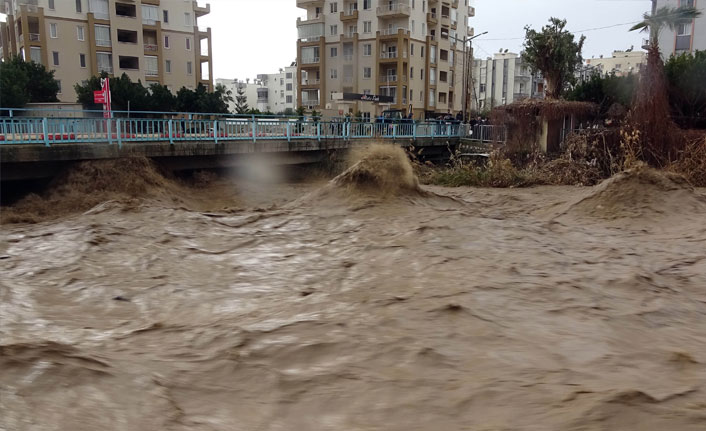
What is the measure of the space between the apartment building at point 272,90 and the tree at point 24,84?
66.9m

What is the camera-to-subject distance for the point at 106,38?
4822 centimetres

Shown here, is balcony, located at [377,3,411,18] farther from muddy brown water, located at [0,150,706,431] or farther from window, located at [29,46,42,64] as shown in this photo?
muddy brown water, located at [0,150,706,431]

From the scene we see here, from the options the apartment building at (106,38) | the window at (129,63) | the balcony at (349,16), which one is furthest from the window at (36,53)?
the balcony at (349,16)

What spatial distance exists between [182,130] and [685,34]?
4005cm

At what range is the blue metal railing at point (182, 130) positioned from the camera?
1656 centimetres

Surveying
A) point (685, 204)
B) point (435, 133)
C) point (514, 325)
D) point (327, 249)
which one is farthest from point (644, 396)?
point (435, 133)

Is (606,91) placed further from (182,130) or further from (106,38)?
(106,38)


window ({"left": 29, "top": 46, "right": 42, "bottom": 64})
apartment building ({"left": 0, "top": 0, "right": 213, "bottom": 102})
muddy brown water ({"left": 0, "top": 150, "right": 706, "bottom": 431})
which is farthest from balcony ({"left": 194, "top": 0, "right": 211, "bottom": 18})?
muddy brown water ({"left": 0, "top": 150, "right": 706, "bottom": 431})

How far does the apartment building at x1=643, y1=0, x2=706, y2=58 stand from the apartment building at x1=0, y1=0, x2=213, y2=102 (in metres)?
39.1

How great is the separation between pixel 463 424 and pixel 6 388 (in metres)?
2.94

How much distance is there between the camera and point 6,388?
3746 millimetres

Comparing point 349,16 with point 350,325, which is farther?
point 349,16

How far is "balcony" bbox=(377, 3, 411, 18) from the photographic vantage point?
56469 millimetres

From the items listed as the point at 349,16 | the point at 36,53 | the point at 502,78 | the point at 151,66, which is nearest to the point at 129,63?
the point at 151,66
